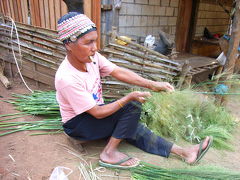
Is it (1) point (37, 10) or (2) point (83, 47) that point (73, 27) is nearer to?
(2) point (83, 47)

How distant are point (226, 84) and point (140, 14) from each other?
2.96 m

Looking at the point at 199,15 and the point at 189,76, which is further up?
the point at 199,15

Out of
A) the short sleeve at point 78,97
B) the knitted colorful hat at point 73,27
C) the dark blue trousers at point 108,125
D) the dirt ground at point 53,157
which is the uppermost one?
the knitted colorful hat at point 73,27

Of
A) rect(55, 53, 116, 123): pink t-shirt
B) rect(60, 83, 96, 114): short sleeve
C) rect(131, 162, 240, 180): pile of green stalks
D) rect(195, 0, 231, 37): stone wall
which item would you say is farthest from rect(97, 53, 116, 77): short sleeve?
rect(195, 0, 231, 37): stone wall

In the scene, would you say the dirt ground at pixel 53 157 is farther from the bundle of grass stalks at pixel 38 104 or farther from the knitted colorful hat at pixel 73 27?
the knitted colorful hat at pixel 73 27

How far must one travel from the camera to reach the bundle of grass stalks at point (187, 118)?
2.16 m

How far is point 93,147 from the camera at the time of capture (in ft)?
7.67

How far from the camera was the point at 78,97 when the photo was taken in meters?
1.77

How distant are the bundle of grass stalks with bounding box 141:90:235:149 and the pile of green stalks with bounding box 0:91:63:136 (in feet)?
3.84

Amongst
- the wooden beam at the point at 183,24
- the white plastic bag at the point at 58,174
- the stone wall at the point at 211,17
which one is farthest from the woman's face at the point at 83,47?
the stone wall at the point at 211,17

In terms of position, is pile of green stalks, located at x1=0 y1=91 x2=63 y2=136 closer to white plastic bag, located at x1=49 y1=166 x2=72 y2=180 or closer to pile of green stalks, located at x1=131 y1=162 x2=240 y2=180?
white plastic bag, located at x1=49 y1=166 x2=72 y2=180

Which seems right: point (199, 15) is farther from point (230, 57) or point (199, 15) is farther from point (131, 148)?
point (131, 148)

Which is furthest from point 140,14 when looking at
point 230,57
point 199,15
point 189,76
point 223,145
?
point 223,145

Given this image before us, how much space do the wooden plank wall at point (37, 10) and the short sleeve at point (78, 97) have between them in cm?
308
